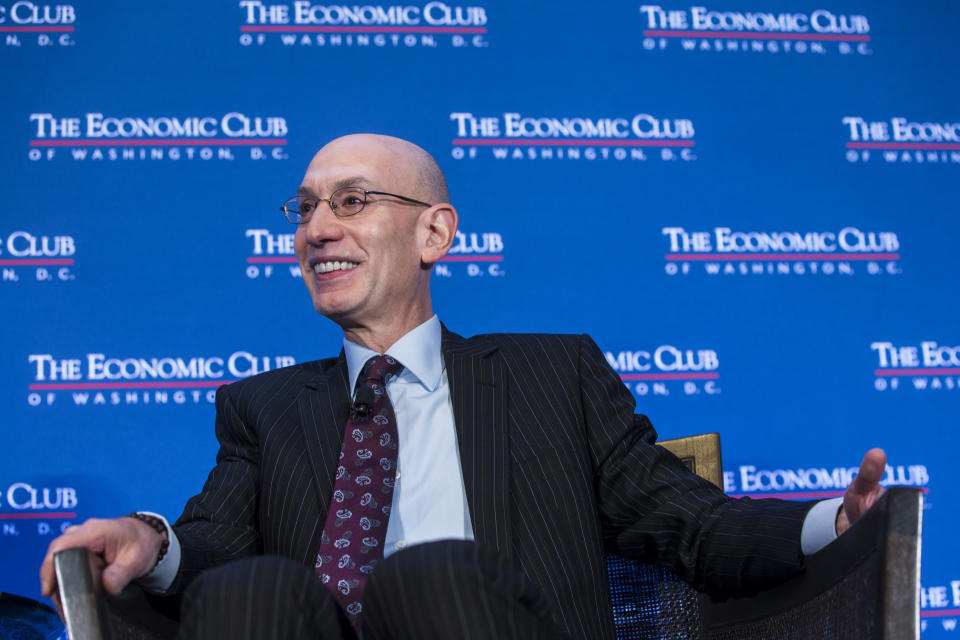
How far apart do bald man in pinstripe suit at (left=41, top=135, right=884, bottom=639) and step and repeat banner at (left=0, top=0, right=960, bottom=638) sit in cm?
80

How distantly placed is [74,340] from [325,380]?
1103 millimetres

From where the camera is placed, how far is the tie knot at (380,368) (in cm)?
152

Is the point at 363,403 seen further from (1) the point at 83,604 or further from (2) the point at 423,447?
(1) the point at 83,604

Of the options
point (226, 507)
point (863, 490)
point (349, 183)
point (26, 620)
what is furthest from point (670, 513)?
point (26, 620)

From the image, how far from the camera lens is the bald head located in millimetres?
1662

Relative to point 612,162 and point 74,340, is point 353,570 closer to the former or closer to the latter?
point 74,340

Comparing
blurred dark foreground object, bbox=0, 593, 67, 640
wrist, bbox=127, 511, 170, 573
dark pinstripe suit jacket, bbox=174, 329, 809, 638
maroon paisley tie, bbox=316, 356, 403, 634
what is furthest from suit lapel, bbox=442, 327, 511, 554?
blurred dark foreground object, bbox=0, 593, 67, 640

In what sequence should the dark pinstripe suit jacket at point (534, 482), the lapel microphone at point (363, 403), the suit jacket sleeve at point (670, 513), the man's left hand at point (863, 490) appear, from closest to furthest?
the man's left hand at point (863, 490), the suit jacket sleeve at point (670, 513), the dark pinstripe suit jacket at point (534, 482), the lapel microphone at point (363, 403)

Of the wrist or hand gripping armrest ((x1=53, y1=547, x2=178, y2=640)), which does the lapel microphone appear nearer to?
the wrist

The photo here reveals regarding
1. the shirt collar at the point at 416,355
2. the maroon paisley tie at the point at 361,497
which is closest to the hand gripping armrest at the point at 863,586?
the maroon paisley tie at the point at 361,497

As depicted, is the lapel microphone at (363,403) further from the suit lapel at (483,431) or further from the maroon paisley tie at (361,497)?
the suit lapel at (483,431)

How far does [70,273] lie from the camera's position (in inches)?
Answer: 93.1

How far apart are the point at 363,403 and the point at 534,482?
12.8 inches

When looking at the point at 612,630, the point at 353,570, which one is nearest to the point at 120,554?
the point at 353,570
